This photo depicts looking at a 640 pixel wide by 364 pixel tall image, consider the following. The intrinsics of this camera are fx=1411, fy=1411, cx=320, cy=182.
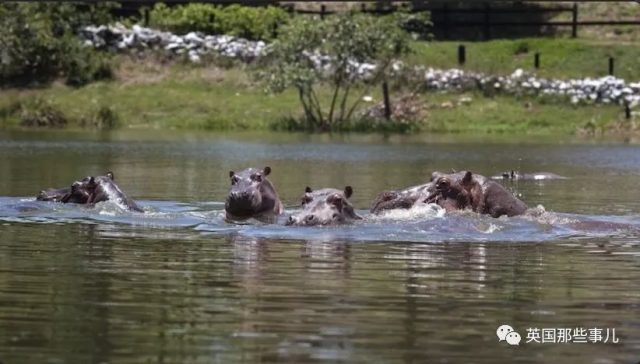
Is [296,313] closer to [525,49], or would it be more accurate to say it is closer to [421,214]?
[421,214]

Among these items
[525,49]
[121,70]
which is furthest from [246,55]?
[525,49]

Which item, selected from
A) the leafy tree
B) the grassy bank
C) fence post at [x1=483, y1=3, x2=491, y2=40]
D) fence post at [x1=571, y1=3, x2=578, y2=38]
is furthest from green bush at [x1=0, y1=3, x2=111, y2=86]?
fence post at [x1=571, y1=3, x2=578, y2=38]

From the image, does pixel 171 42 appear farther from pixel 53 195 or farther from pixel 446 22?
pixel 53 195

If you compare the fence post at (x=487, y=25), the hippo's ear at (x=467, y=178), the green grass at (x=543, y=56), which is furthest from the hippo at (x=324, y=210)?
the fence post at (x=487, y=25)

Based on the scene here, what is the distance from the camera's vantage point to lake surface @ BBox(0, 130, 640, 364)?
876 cm

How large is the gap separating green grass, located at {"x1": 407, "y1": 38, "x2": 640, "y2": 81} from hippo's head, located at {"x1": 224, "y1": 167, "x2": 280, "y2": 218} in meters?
38.6

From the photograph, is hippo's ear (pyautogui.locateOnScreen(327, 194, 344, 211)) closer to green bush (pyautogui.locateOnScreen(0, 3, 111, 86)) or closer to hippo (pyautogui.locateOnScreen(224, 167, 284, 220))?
hippo (pyautogui.locateOnScreen(224, 167, 284, 220))

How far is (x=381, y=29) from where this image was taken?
5334 cm

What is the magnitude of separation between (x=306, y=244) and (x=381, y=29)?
1554 inches

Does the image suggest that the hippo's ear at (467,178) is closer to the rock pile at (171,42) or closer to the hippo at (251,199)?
the hippo at (251,199)

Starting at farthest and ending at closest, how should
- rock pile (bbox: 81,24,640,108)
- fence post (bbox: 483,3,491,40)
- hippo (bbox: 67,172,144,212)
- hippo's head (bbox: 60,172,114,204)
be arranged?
fence post (bbox: 483,3,491,40)
rock pile (bbox: 81,24,640,108)
hippo's head (bbox: 60,172,114,204)
hippo (bbox: 67,172,144,212)

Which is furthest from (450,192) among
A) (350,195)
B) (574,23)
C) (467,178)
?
(574,23)

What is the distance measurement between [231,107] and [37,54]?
33.6 feet

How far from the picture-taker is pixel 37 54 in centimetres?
5869
